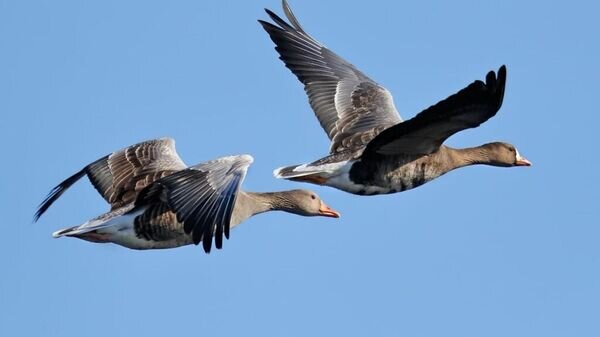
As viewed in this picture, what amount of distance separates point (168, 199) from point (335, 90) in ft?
17.4

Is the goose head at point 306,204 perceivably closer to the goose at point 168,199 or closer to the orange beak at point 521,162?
the goose at point 168,199

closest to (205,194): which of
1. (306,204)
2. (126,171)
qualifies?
(126,171)

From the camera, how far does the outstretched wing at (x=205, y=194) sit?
703 inches

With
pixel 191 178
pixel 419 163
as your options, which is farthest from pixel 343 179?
pixel 191 178

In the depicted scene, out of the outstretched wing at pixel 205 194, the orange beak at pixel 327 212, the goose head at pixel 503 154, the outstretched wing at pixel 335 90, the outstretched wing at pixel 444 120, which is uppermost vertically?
the outstretched wing at pixel 335 90

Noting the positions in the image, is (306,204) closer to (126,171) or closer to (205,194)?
(126,171)

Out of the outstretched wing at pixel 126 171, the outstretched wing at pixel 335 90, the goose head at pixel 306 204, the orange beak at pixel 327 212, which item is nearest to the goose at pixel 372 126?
the outstretched wing at pixel 335 90

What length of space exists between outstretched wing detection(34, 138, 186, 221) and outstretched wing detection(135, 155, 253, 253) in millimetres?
1000

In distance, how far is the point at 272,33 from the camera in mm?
23312

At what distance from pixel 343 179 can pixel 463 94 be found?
3.06m

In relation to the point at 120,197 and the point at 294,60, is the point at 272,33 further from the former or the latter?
the point at 120,197

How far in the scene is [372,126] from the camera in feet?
71.7

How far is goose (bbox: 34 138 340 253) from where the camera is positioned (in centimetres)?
1811

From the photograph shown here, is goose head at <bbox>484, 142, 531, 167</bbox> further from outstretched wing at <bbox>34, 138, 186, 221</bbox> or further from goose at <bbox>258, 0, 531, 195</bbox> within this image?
outstretched wing at <bbox>34, 138, 186, 221</bbox>
